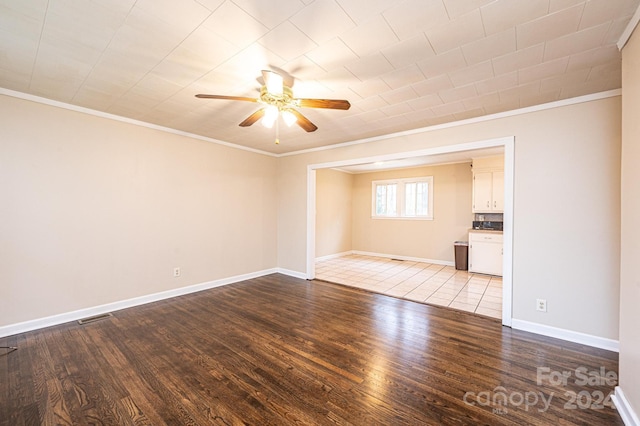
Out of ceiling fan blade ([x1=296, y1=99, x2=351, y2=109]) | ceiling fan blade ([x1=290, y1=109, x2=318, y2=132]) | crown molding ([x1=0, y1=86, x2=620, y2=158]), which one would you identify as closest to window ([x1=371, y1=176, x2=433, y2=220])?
crown molding ([x1=0, y1=86, x2=620, y2=158])

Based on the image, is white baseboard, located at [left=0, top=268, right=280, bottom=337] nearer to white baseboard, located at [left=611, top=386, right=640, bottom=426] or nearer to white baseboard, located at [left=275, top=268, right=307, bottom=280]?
white baseboard, located at [left=275, top=268, right=307, bottom=280]

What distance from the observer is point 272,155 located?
561 centimetres

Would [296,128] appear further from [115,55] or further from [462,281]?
[462,281]

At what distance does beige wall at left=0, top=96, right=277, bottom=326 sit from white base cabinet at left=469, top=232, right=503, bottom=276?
16.3 feet

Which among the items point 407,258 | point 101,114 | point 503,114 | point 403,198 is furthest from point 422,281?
point 101,114

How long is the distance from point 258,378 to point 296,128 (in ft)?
10.4

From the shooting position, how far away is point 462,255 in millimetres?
5945

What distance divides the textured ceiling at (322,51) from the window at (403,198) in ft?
13.0

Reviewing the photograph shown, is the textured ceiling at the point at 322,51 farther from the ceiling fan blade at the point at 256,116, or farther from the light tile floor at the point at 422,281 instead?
the light tile floor at the point at 422,281

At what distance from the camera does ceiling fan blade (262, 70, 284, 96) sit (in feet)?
6.71

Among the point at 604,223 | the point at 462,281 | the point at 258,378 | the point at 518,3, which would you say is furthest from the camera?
the point at 462,281

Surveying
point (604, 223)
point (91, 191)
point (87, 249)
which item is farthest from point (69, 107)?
point (604, 223)

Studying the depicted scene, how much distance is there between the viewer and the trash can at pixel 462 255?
592cm

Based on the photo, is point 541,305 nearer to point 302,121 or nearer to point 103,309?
point 302,121
